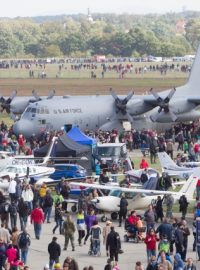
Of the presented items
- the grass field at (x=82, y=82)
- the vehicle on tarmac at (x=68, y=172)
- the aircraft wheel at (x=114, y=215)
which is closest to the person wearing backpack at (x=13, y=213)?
the aircraft wheel at (x=114, y=215)

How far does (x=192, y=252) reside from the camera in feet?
104

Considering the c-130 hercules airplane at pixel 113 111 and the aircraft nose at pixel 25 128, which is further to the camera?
the c-130 hercules airplane at pixel 113 111

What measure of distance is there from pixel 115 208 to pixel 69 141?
10.3 meters

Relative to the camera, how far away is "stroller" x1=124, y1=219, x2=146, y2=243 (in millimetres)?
32875

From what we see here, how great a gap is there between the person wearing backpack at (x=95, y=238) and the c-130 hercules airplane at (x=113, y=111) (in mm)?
24655

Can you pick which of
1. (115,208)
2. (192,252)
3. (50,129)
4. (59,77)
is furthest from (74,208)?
(59,77)

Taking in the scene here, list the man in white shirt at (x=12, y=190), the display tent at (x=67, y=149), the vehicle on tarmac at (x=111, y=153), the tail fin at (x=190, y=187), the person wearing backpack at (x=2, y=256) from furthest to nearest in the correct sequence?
→ the vehicle on tarmac at (x=111, y=153), the display tent at (x=67, y=149), the man in white shirt at (x=12, y=190), the tail fin at (x=190, y=187), the person wearing backpack at (x=2, y=256)

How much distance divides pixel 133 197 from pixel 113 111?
22993 millimetres

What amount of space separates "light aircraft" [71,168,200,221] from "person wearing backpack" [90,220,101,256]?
4311 mm

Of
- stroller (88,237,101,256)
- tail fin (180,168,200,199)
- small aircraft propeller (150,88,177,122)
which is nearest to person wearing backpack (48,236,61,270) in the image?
stroller (88,237,101,256)

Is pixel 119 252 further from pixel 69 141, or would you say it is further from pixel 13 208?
pixel 69 141

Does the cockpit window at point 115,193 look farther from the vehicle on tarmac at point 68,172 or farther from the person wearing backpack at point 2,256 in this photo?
the person wearing backpack at point 2,256

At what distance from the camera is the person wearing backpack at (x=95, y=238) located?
31016 mm

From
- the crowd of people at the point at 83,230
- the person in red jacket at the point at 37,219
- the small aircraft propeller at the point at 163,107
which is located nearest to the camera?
the crowd of people at the point at 83,230
